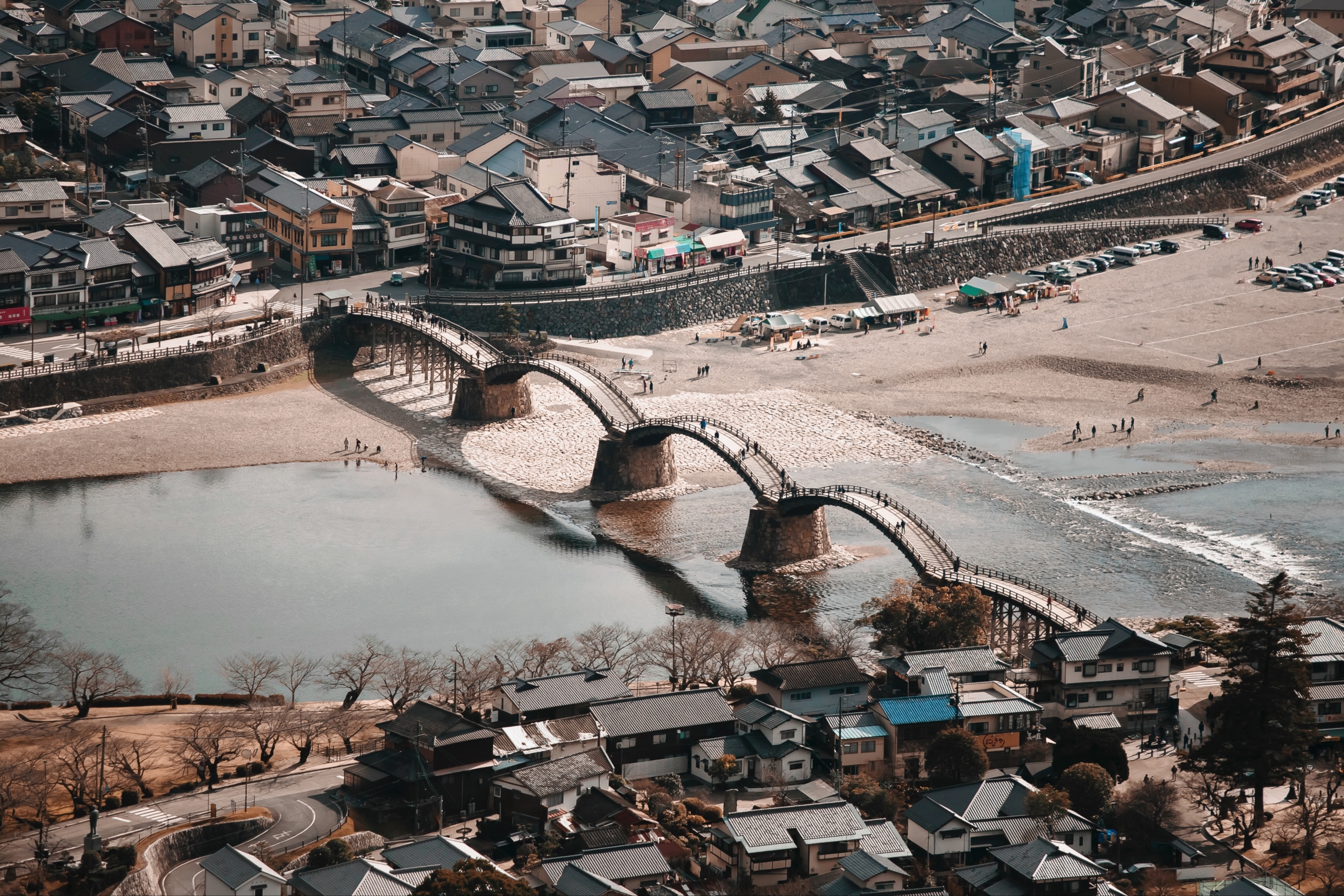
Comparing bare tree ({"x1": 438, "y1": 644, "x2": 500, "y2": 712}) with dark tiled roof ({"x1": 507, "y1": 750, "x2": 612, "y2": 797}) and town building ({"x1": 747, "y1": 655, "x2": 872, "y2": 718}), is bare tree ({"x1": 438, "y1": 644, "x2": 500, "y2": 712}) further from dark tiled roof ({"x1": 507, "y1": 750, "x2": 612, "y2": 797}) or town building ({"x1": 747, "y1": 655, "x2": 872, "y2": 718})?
town building ({"x1": 747, "y1": 655, "x2": 872, "y2": 718})

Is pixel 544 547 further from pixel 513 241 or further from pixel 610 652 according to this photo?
pixel 513 241

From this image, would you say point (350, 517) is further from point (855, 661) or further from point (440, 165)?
point (440, 165)

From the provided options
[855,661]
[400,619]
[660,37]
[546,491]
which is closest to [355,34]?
[660,37]

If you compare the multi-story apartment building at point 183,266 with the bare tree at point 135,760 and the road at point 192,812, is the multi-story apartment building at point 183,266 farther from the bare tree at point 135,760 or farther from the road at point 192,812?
the road at point 192,812

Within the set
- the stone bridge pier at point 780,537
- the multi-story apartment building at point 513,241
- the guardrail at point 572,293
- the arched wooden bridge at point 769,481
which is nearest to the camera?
the arched wooden bridge at point 769,481

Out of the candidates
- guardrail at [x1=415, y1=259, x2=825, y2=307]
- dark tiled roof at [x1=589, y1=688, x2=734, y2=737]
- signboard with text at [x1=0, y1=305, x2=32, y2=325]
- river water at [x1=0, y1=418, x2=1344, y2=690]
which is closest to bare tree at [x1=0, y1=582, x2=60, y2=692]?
Answer: river water at [x1=0, y1=418, x2=1344, y2=690]

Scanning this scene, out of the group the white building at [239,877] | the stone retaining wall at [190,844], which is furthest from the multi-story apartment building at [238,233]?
the white building at [239,877]
